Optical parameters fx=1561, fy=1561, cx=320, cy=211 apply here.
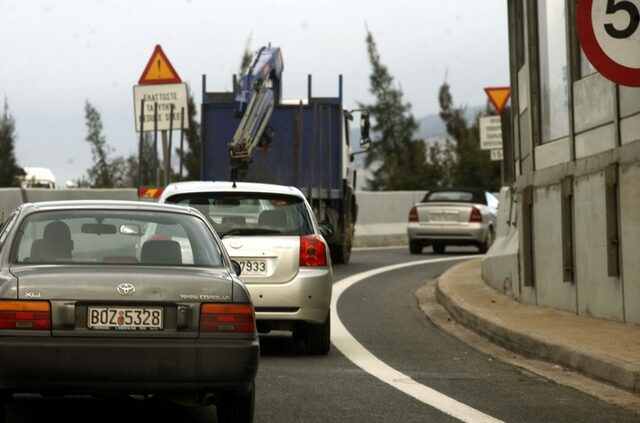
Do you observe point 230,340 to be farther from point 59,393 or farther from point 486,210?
point 486,210

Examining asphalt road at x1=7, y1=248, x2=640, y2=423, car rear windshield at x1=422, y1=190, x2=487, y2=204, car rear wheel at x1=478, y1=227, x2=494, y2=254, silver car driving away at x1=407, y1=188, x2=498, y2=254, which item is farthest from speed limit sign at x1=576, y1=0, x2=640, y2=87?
car rear windshield at x1=422, y1=190, x2=487, y2=204

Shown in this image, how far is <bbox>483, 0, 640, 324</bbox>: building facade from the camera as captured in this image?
14008 millimetres

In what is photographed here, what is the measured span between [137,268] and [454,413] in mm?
2372

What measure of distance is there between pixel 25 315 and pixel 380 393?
11.0 feet

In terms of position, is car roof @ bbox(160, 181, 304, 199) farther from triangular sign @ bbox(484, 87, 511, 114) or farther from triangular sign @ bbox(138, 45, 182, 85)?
triangular sign @ bbox(484, 87, 511, 114)

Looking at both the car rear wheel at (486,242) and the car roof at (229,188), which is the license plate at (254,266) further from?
the car rear wheel at (486,242)

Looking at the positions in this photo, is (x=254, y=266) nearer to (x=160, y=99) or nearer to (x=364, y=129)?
(x=160, y=99)

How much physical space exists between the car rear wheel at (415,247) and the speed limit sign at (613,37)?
77.7ft

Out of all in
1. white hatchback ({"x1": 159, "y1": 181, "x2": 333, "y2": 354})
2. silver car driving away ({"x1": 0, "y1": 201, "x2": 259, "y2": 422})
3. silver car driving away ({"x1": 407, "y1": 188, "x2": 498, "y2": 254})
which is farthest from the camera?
silver car driving away ({"x1": 407, "y1": 188, "x2": 498, "y2": 254})

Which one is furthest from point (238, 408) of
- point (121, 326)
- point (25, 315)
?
point (25, 315)

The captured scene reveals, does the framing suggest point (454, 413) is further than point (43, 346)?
Yes

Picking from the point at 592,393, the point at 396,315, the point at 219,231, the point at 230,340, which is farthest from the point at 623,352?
the point at 396,315

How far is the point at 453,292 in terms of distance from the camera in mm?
19484

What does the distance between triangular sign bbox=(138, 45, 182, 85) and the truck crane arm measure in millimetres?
2658
